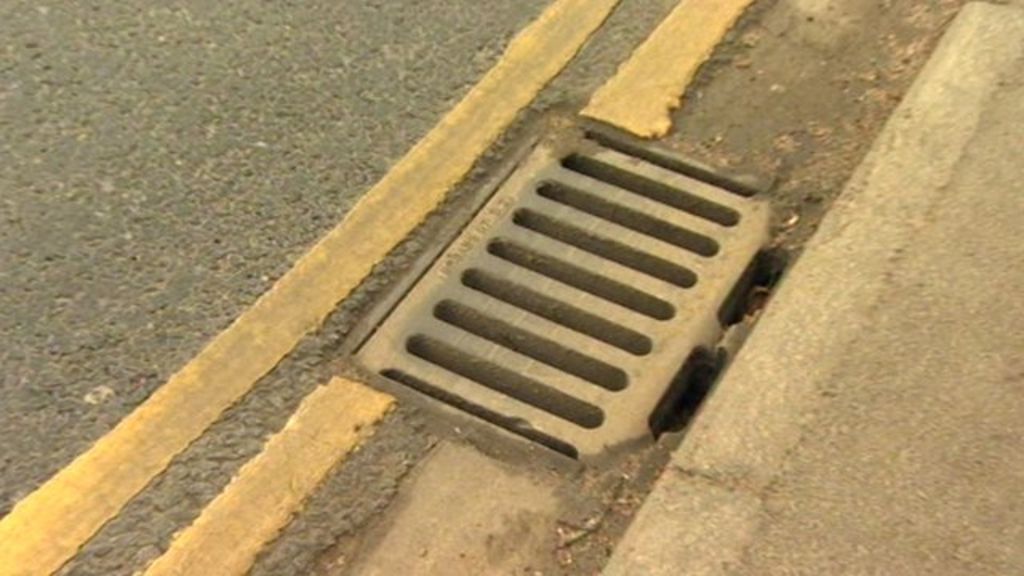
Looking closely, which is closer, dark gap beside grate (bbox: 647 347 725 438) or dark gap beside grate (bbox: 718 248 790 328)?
dark gap beside grate (bbox: 647 347 725 438)

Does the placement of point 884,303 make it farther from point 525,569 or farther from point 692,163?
point 525,569

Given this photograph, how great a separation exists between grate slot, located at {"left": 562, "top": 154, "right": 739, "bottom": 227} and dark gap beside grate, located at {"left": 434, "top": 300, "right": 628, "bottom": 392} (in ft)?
1.62

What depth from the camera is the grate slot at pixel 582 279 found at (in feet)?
9.14

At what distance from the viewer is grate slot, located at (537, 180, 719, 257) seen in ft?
9.58

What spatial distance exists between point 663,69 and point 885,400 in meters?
1.13

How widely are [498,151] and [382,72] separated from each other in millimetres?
390

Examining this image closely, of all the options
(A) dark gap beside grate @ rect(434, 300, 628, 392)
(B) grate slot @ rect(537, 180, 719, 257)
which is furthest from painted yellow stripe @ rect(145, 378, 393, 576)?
(B) grate slot @ rect(537, 180, 719, 257)

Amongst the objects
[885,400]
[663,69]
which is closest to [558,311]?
[885,400]

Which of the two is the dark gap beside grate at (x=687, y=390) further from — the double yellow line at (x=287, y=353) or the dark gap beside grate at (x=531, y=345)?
the double yellow line at (x=287, y=353)

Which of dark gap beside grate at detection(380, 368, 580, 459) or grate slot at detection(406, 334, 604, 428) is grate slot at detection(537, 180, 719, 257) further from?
dark gap beside grate at detection(380, 368, 580, 459)

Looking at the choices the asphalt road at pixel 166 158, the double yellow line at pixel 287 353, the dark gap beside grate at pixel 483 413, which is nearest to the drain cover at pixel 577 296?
the dark gap beside grate at pixel 483 413

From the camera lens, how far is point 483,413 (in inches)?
101

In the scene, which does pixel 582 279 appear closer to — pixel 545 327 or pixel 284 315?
pixel 545 327

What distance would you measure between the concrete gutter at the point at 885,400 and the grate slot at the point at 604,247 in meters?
0.25
